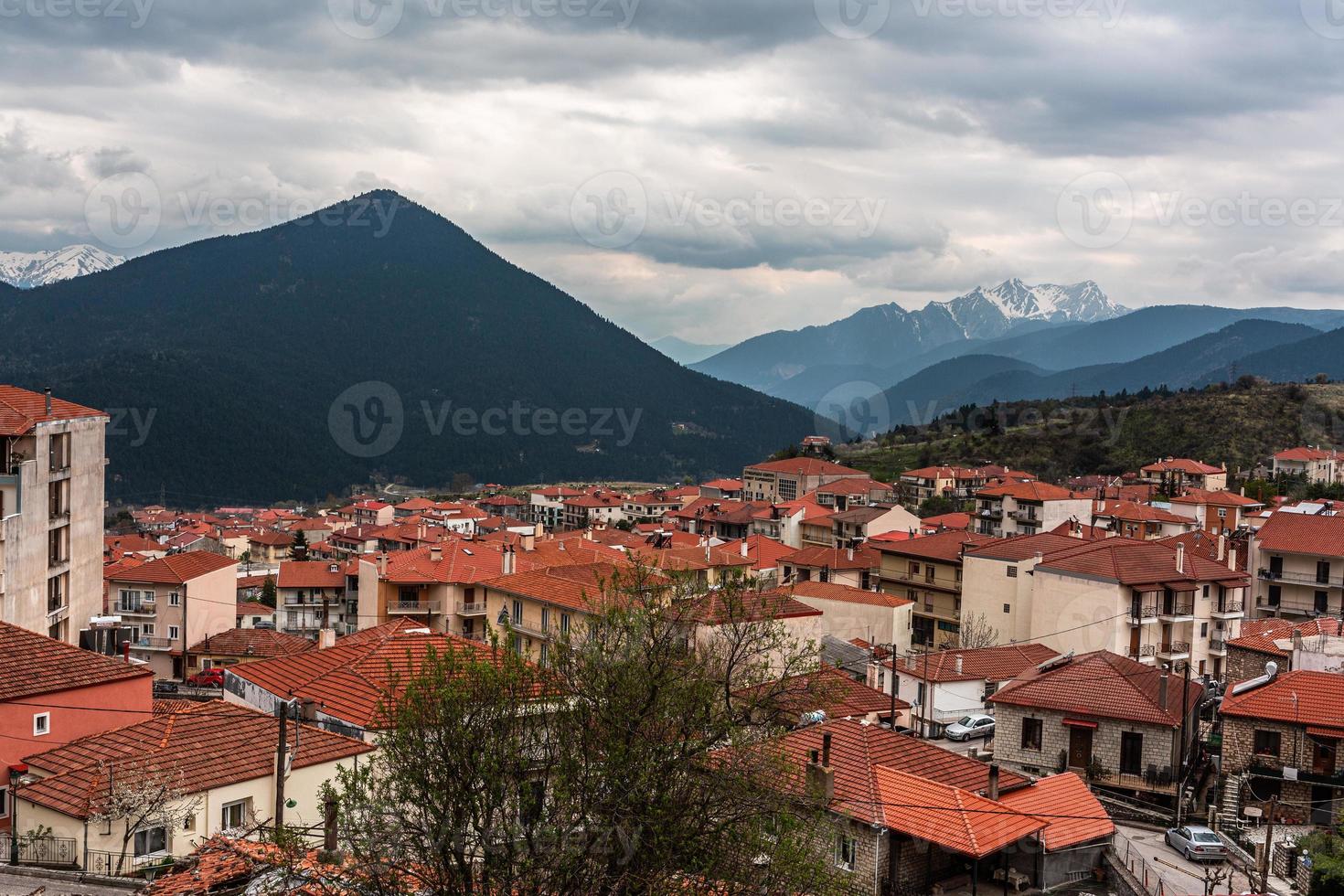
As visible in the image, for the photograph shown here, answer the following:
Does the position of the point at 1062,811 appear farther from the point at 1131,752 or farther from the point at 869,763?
the point at 1131,752

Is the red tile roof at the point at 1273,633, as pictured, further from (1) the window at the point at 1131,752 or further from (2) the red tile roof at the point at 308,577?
(2) the red tile roof at the point at 308,577

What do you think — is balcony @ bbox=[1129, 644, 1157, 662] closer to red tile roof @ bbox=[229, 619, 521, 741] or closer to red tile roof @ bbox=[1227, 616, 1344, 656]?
red tile roof @ bbox=[1227, 616, 1344, 656]

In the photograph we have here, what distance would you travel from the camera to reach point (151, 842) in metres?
15.4

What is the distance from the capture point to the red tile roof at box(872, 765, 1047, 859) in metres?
17.8

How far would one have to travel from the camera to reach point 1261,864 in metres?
20.0

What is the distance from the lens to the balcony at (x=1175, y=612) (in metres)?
36.9

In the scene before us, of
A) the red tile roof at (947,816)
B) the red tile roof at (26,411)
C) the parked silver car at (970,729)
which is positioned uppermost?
the red tile roof at (26,411)

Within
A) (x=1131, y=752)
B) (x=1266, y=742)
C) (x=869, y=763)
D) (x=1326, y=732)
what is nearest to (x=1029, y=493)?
(x=1131, y=752)

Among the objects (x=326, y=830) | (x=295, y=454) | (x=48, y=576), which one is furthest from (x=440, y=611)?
(x=295, y=454)

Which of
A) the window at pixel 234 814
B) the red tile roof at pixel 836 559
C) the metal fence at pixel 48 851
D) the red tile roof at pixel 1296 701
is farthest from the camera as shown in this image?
the red tile roof at pixel 836 559

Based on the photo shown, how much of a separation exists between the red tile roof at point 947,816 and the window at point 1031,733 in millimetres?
7469

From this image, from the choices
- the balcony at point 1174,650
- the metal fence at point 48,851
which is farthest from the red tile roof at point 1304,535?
the metal fence at point 48,851

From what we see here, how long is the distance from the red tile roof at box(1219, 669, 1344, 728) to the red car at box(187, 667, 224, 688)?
31.8 meters

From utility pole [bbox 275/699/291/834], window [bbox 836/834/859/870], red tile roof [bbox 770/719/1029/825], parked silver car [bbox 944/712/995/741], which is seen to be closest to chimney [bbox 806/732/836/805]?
red tile roof [bbox 770/719/1029/825]
